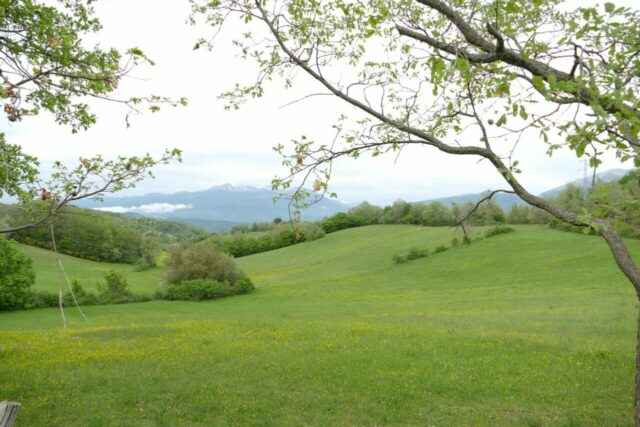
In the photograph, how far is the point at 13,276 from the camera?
46.0 meters

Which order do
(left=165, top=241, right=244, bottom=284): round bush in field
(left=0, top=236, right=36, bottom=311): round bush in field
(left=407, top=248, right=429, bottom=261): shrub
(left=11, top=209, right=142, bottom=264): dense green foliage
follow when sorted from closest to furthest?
(left=0, top=236, right=36, bottom=311): round bush in field
(left=165, top=241, right=244, bottom=284): round bush in field
(left=407, top=248, right=429, bottom=261): shrub
(left=11, top=209, right=142, bottom=264): dense green foliage

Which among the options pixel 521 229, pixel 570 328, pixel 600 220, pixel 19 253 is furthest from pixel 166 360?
pixel 521 229

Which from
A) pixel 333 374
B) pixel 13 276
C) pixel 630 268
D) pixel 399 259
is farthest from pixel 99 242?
pixel 630 268

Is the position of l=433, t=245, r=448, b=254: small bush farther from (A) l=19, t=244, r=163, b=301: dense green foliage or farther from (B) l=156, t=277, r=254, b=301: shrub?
(A) l=19, t=244, r=163, b=301: dense green foliage

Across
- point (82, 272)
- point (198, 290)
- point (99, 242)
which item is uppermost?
point (99, 242)

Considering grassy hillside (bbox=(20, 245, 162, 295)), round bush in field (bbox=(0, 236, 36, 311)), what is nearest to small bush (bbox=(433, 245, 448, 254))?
grassy hillside (bbox=(20, 245, 162, 295))

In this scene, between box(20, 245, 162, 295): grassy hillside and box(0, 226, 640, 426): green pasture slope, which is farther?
box(20, 245, 162, 295): grassy hillside

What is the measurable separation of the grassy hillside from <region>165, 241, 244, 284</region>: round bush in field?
6579mm

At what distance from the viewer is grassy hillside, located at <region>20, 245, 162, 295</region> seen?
227 feet

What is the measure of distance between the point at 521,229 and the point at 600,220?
8417 cm

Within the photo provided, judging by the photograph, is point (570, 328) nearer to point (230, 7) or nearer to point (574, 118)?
point (574, 118)

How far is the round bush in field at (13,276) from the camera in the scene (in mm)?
45250

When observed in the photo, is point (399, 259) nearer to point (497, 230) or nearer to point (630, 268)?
point (497, 230)

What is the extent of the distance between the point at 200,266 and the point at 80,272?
117 feet
